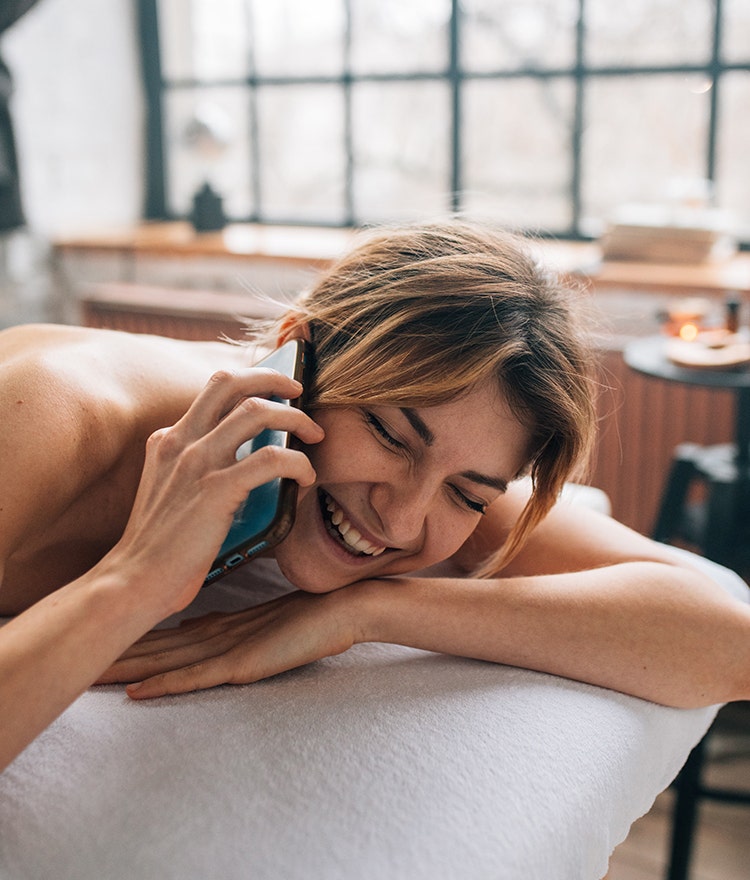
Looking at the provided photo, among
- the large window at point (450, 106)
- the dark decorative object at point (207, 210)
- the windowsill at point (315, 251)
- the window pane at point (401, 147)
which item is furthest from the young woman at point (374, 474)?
the dark decorative object at point (207, 210)

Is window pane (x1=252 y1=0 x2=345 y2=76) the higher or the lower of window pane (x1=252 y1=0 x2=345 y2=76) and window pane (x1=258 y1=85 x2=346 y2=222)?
the higher

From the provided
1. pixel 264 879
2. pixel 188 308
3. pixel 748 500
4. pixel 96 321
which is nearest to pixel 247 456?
pixel 264 879

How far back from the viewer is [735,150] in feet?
10.6

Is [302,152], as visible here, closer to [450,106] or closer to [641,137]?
[450,106]

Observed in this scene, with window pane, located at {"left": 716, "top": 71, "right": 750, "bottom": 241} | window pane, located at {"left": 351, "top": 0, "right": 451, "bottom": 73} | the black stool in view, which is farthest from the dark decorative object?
the black stool

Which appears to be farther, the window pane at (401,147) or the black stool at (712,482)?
the window pane at (401,147)

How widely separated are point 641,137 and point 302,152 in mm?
1324

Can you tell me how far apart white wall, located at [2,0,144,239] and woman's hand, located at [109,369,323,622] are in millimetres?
3079

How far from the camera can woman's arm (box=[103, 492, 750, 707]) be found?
3.36 ft

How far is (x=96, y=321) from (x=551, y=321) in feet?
10.2

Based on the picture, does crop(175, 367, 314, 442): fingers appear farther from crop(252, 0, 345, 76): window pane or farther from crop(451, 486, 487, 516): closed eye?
crop(252, 0, 345, 76): window pane

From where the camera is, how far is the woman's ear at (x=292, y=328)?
1.15m

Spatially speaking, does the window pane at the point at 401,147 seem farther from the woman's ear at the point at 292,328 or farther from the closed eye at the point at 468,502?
the closed eye at the point at 468,502

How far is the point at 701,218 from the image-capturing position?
310cm
